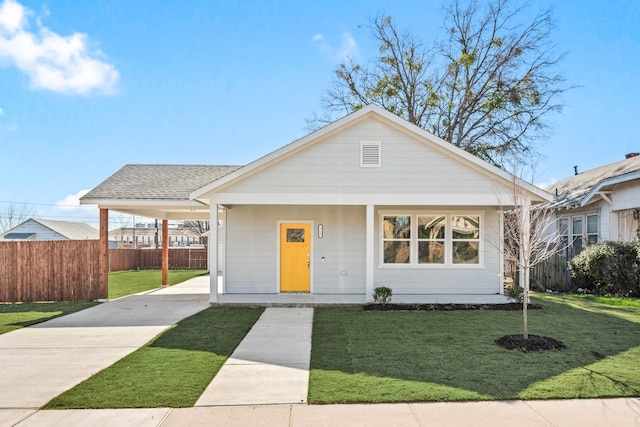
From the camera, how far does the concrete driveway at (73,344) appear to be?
5484mm

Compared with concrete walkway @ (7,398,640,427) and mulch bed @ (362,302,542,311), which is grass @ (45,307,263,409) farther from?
mulch bed @ (362,302,542,311)

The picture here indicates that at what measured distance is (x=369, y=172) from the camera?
11.9 meters

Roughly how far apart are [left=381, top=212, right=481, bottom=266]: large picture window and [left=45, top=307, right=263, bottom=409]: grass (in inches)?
223

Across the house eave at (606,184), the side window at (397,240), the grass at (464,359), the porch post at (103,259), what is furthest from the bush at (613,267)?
the porch post at (103,259)

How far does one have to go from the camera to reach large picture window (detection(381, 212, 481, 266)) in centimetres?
1313

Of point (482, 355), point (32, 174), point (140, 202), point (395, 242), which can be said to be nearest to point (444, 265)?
point (395, 242)

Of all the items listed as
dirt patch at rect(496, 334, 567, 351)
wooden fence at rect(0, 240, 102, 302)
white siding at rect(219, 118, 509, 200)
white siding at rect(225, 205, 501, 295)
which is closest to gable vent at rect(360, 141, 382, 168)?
white siding at rect(219, 118, 509, 200)

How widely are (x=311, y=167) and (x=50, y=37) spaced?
9484mm

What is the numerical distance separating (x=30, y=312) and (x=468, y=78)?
75.8 feet

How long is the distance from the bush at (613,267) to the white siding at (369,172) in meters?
4.47

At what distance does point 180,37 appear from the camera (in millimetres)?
13977

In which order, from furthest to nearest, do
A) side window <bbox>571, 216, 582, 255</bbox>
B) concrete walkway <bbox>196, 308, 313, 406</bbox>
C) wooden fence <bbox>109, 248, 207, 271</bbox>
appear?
wooden fence <bbox>109, 248, 207, 271</bbox>
side window <bbox>571, 216, 582, 255</bbox>
concrete walkway <bbox>196, 308, 313, 406</bbox>

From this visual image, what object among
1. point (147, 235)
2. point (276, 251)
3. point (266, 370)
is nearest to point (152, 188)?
point (276, 251)

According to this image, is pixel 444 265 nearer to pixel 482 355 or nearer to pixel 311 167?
pixel 311 167
